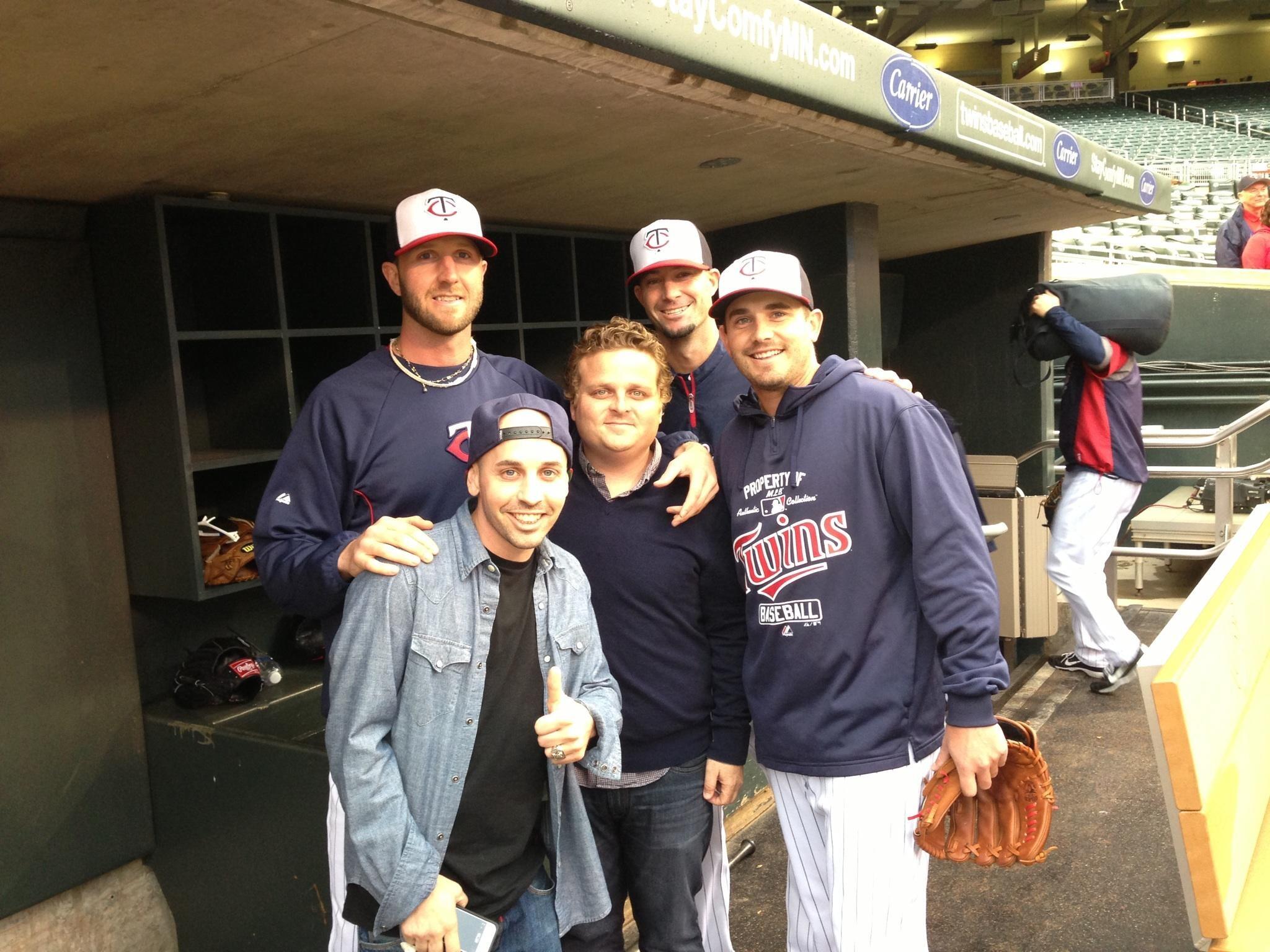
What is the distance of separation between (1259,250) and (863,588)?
10845 mm

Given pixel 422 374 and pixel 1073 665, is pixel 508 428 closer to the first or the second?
pixel 422 374

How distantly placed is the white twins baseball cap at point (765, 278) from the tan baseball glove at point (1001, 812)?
3.25ft

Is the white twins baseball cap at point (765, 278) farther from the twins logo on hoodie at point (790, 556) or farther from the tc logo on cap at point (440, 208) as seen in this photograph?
the tc logo on cap at point (440, 208)

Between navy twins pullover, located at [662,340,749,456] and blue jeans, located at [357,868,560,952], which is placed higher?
navy twins pullover, located at [662,340,749,456]

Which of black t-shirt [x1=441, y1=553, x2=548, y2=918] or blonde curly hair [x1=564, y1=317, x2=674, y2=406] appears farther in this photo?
blonde curly hair [x1=564, y1=317, x2=674, y2=406]

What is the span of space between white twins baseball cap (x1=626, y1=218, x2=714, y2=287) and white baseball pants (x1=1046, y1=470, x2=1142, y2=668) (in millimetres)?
3301

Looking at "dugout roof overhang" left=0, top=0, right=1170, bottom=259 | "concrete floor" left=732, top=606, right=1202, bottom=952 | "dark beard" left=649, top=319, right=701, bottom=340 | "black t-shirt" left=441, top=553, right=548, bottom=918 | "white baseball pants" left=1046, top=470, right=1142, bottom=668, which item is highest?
"dugout roof overhang" left=0, top=0, right=1170, bottom=259

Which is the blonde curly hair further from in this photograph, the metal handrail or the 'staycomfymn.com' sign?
the metal handrail

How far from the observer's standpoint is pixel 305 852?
2.92 m

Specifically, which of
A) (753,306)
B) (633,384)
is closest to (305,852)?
(633,384)

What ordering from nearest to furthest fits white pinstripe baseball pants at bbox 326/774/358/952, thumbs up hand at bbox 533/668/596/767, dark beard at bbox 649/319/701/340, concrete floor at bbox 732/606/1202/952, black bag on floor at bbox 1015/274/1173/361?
thumbs up hand at bbox 533/668/596/767
white pinstripe baseball pants at bbox 326/774/358/952
dark beard at bbox 649/319/701/340
concrete floor at bbox 732/606/1202/952
black bag on floor at bbox 1015/274/1173/361

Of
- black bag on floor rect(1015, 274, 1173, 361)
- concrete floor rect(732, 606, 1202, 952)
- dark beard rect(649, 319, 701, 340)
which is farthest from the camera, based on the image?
black bag on floor rect(1015, 274, 1173, 361)

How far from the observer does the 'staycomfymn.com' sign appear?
6.33 ft

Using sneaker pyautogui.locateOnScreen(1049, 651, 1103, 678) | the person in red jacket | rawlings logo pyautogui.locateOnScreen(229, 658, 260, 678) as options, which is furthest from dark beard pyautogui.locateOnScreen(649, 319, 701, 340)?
the person in red jacket
